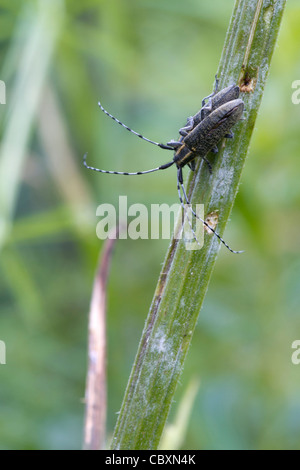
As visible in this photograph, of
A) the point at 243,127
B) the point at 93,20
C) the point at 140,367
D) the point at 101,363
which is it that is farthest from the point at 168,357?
the point at 93,20

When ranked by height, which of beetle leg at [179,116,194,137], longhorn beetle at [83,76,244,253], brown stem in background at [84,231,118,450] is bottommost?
brown stem in background at [84,231,118,450]

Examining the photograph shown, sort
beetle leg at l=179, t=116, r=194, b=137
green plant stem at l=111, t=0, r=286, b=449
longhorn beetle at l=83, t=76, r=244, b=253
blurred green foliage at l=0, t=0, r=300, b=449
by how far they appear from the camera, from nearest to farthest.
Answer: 1. green plant stem at l=111, t=0, r=286, b=449
2. longhorn beetle at l=83, t=76, r=244, b=253
3. beetle leg at l=179, t=116, r=194, b=137
4. blurred green foliage at l=0, t=0, r=300, b=449

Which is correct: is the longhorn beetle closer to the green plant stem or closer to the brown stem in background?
the green plant stem

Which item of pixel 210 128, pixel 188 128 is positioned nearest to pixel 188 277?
pixel 210 128

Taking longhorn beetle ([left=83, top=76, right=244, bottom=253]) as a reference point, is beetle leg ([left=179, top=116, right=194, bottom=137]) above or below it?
above

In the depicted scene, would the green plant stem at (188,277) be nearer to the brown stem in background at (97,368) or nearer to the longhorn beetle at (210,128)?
the longhorn beetle at (210,128)

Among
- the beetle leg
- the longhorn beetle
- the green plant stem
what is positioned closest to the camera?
the green plant stem

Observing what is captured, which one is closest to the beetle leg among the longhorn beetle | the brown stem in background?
the longhorn beetle
